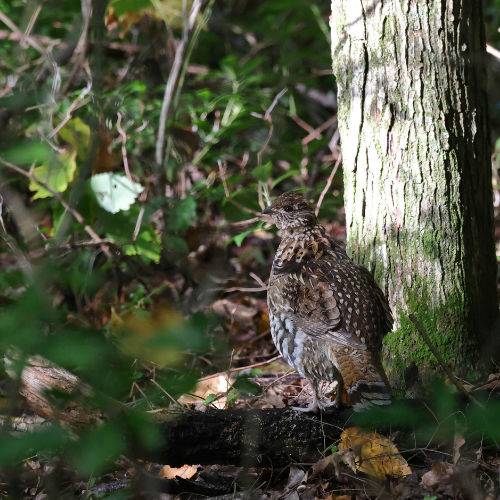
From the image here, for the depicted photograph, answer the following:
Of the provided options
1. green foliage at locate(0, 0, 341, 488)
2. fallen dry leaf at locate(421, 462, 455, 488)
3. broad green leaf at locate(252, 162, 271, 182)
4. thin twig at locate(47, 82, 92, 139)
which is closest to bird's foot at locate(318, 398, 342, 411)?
green foliage at locate(0, 0, 341, 488)

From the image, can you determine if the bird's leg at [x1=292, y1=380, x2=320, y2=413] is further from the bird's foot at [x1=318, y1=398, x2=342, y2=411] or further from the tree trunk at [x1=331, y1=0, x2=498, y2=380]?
the tree trunk at [x1=331, y1=0, x2=498, y2=380]

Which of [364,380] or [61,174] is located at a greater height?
[61,174]

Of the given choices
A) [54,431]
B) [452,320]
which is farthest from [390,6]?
[54,431]

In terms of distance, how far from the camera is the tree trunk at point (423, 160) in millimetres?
3438

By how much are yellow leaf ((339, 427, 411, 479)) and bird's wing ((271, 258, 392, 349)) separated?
483mm

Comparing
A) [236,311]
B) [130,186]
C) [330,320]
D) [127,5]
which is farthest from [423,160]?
[127,5]

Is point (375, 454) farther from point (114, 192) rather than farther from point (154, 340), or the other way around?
point (114, 192)

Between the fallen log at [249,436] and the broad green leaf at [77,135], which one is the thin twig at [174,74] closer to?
the broad green leaf at [77,135]

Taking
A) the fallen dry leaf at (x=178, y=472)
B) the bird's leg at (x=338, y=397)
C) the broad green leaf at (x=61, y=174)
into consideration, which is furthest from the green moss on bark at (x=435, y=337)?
the broad green leaf at (x=61, y=174)

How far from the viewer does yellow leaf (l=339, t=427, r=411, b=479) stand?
295 centimetres

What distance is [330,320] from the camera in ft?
11.4

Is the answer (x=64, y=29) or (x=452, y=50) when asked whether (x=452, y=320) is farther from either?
(x=64, y=29)

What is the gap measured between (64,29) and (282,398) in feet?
16.0

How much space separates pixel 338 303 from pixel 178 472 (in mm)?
1263
